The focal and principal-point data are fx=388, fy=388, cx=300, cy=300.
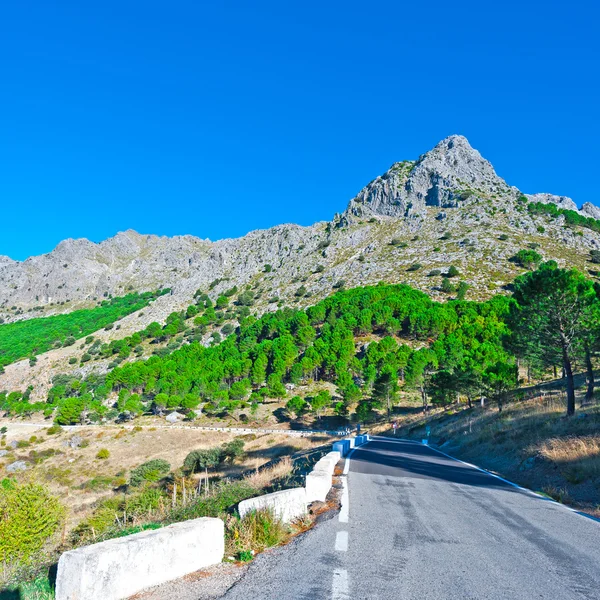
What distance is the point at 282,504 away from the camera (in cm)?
675

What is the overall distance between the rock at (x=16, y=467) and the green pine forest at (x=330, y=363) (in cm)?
2996

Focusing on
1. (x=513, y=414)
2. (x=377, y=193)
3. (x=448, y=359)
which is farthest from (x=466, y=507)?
(x=377, y=193)

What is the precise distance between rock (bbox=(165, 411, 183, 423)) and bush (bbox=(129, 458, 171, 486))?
35.6 metres

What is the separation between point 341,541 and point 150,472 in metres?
36.8

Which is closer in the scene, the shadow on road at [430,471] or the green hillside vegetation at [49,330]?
the shadow on road at [430,471]

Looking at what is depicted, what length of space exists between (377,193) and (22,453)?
155m

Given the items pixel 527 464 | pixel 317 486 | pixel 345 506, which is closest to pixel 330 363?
pixel 527 464

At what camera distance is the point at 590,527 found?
7.11 meters

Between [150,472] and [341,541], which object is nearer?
[341,541]

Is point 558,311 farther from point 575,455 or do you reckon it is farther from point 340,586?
point 340,586

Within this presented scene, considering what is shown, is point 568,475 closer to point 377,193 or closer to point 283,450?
point 283,450

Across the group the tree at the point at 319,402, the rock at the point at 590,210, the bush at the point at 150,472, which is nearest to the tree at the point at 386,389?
the tree at the point at 319,402

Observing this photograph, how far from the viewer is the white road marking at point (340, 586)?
3.96 metres

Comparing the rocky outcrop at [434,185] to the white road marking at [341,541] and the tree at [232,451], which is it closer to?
the tree at [232,451]
